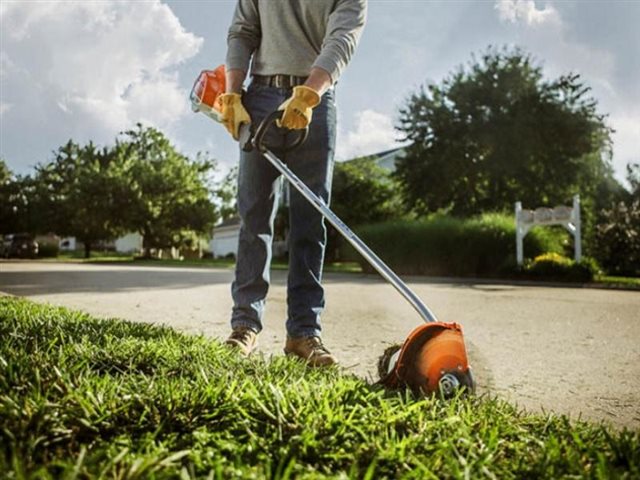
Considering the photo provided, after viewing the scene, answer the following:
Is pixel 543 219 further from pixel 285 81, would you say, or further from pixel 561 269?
pixel 285 81

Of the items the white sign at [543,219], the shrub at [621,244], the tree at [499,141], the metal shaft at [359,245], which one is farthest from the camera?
the tree at [499,141]

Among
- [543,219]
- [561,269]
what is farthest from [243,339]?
[543,219]

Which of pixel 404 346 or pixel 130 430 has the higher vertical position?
pixel 404 346

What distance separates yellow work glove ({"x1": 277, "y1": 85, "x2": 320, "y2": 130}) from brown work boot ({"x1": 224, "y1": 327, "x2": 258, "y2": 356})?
100cm

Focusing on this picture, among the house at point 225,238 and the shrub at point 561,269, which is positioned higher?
the house at point 225,238

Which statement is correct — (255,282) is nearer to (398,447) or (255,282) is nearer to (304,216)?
(304,216)

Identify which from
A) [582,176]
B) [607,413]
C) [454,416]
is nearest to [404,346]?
[454,416]

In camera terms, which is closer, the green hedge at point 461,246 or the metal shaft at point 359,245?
the metal shaft at point 359,245

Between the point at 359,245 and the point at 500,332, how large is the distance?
6.60ft

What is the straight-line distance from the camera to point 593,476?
3.69 ft

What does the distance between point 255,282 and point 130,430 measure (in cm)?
163

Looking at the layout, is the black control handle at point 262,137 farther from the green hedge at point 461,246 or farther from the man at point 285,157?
the green hedge at point 461,246

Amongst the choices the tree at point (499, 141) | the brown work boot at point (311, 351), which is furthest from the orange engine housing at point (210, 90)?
the tree at point (499, 141)

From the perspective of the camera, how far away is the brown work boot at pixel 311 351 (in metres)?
2.48
